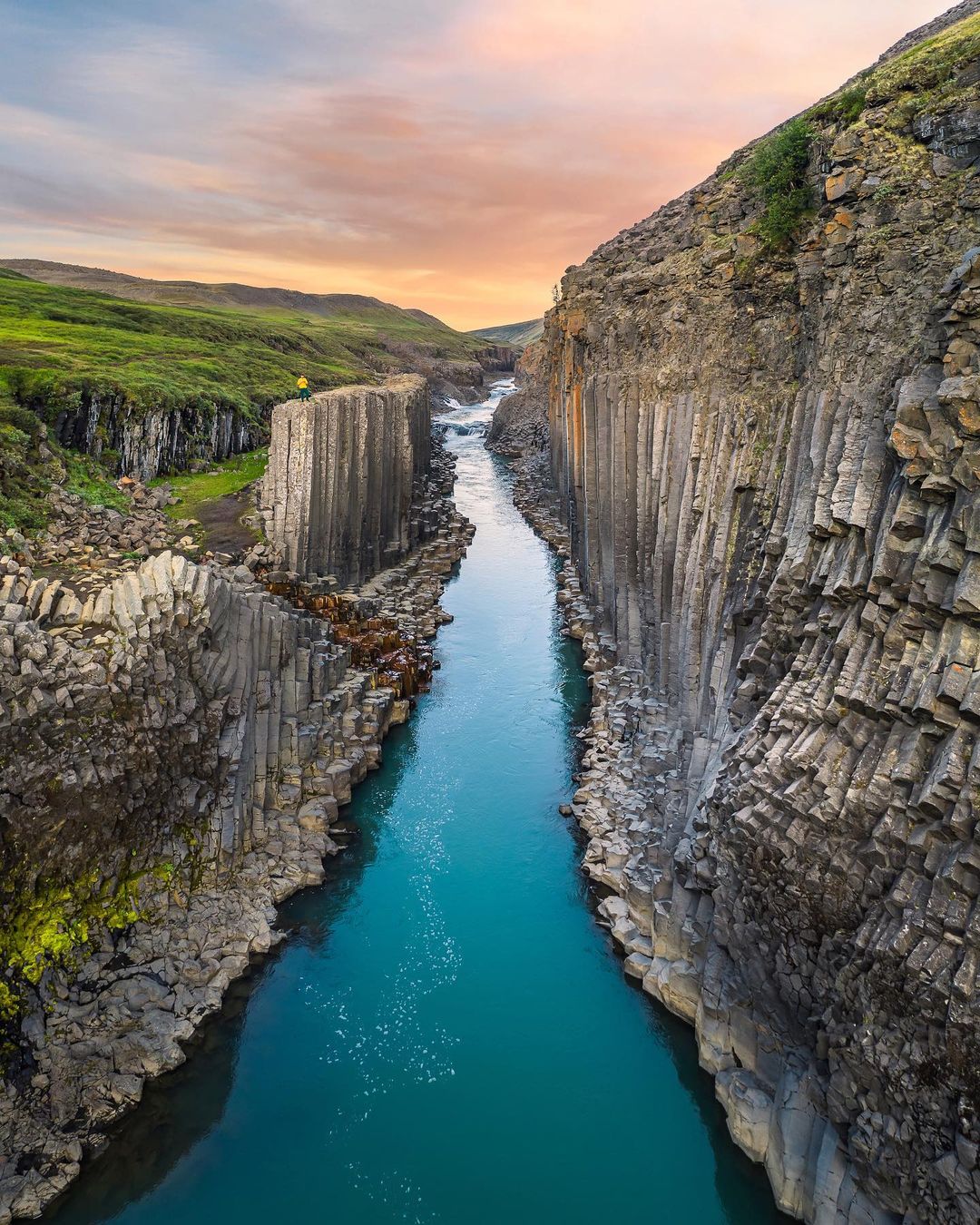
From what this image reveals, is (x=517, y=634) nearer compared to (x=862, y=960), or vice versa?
(x=862, y=960)

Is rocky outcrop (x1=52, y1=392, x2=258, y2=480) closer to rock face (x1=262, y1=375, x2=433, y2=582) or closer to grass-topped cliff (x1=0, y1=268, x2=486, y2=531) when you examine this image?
grass-topped cliff (x1=0, y1=268, x2=486, y2=531)

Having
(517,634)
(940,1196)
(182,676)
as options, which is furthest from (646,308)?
(940,1196)

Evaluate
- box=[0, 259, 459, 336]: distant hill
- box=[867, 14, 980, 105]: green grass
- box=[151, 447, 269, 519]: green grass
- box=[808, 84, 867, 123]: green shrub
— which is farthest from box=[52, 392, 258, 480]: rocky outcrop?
box=[0, 259, 459, 336]: distant hill

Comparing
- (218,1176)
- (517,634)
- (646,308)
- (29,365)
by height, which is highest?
(646,308)

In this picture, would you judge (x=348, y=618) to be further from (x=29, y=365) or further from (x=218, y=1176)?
(x=218, y=1176)

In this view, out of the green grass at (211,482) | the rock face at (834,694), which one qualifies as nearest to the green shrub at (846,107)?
the rock face at (834,694)

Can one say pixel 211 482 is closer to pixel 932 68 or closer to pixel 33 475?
pixel 33 475
